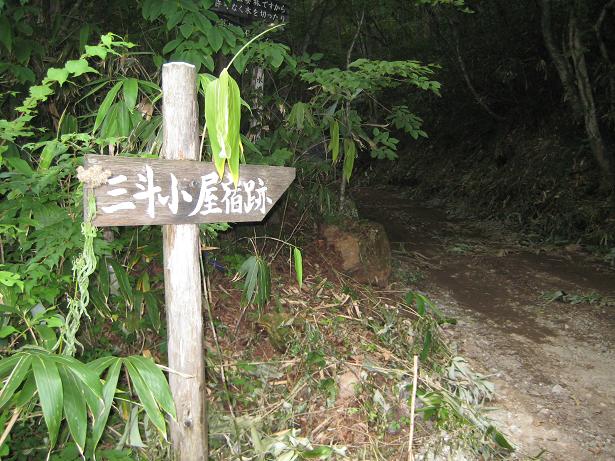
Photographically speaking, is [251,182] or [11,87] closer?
[251,182]

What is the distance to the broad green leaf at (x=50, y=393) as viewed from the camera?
4.35 ft

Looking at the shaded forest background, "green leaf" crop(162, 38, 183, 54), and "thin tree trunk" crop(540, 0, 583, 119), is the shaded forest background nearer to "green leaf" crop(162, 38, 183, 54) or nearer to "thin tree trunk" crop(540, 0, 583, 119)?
"thin tree trunk" crop(540, 0, 583, 119)

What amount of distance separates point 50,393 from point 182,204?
70 centimetres

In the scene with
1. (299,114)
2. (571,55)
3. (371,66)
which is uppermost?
(571,55)

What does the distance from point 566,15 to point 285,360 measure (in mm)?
7274

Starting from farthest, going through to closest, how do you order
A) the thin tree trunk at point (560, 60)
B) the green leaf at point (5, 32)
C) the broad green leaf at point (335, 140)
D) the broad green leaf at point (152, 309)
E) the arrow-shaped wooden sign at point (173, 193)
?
the thin tree trunk at point (560, 60), the broad green leaf at point (335, 140), the broad green leaf at point (152, 309), the green leaf at point (5, 32), the arrow-shaped wooden sign at point (173, 193)

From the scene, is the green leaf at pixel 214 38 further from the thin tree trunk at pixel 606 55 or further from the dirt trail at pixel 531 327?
the thin tree trunk at pixel 606 55

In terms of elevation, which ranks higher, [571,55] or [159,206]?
[571,55]

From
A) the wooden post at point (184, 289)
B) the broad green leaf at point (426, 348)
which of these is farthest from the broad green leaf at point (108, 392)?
the broad green leaf at point (426, 348)

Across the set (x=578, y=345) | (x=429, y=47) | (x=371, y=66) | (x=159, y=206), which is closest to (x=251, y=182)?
(x=159, y=206)

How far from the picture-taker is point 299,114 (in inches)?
140

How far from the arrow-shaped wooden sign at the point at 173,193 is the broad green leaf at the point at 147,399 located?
484mm

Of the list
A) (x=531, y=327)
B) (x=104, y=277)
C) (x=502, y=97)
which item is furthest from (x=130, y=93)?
(x=502, y=97)

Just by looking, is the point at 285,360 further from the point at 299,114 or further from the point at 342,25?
the point at 342,25
